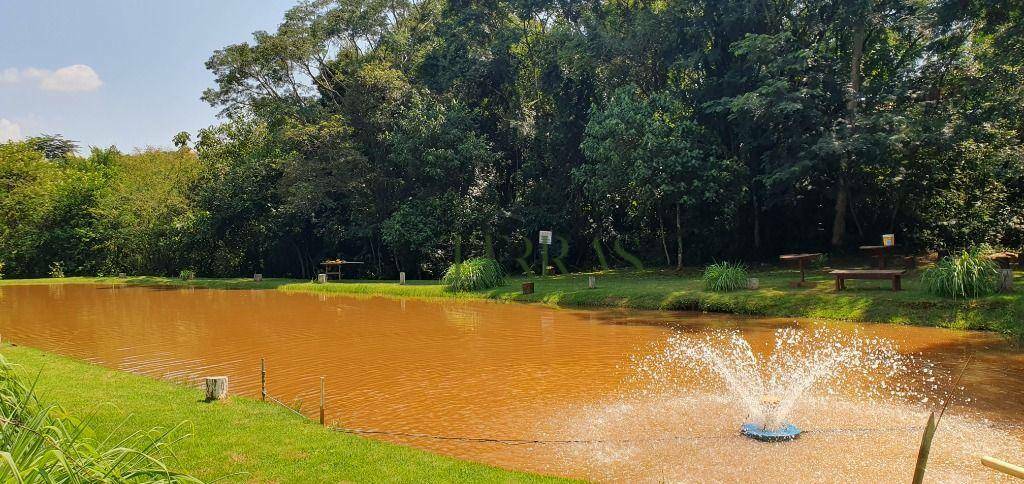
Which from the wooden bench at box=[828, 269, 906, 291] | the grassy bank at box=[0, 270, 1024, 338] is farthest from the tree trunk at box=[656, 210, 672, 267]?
the wooden bench at box=[828, 269, 906, 291]

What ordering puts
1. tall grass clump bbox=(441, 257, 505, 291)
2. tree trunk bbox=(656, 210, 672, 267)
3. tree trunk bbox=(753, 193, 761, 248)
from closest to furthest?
tall grass clump bbox=(441, 257, 505, 291)
tree trunk bbox=(753, 193, 761, 248)
tree trunk bbox=(656, 210, 672, 267)

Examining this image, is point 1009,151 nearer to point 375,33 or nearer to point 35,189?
point 375,33

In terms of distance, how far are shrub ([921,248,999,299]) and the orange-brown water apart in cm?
164

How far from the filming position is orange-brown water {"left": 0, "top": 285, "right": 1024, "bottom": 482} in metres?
6.18

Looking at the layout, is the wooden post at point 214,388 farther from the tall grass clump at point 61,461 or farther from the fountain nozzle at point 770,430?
the fountain nozzle at point 770,430

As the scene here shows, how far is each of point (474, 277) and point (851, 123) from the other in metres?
12.6

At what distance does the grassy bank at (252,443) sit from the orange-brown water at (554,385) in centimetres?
68

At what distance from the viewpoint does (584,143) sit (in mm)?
24875

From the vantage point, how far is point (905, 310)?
13.4 metres

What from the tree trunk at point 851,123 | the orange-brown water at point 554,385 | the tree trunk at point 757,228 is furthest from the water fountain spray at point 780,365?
the tree trunk at point 757,228

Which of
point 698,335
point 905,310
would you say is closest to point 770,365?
point 698,335

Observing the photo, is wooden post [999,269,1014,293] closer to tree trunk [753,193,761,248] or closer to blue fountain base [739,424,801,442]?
blue fountain base [739,424,801,442]

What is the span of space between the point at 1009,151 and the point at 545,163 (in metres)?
16.3

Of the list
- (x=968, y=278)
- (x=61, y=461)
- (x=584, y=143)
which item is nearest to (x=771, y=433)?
(x=61, y=461)
